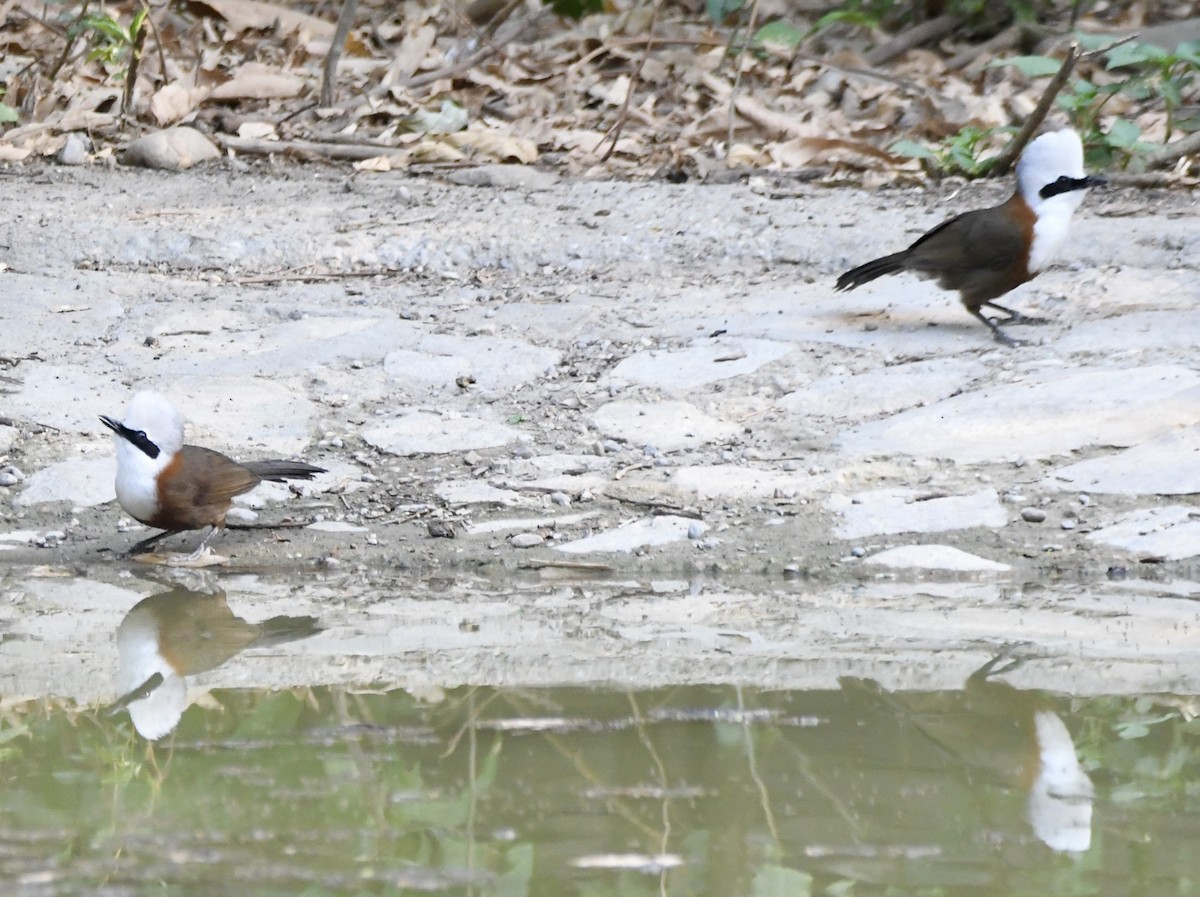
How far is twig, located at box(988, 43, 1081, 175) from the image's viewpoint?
21.5 feet

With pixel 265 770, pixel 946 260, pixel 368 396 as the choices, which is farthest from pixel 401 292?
pixel 265 770

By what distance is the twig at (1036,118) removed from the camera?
6.55 meters

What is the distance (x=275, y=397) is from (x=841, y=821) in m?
3.19

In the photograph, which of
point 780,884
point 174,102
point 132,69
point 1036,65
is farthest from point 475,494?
point 174,102

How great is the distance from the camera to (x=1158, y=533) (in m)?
3.92

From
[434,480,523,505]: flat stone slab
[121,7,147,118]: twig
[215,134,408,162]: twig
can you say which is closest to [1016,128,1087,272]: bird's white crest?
[434,480,523,505]: flat stone slab

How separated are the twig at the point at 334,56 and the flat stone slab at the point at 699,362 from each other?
3.65m

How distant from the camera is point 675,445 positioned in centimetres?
471

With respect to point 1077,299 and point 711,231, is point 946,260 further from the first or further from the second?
point 711,231

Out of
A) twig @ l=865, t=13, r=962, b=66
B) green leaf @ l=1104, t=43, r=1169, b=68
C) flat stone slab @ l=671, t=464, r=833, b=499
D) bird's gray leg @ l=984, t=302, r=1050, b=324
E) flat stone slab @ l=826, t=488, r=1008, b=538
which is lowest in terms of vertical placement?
twig @ l=865, t=13, r=962, b=66

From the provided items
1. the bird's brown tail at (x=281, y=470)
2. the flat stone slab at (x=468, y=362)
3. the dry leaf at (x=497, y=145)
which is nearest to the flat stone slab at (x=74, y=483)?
the bird's brown tail at (x=281, y=470)

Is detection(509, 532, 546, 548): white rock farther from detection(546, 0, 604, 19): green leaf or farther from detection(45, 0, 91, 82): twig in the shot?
detection(546, 0, 604, 19): green leaf

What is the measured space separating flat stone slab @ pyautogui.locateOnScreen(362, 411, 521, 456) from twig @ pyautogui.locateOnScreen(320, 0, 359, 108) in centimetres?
391

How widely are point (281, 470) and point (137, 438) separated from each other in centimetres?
43
